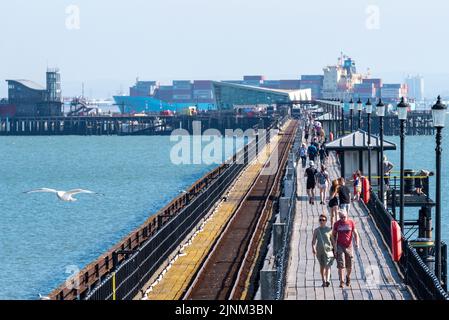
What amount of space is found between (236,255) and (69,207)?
4813 cm

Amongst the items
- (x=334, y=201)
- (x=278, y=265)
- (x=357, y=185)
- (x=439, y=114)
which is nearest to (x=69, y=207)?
(x=357, y=185)

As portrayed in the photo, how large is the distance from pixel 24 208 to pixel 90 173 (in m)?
40.7

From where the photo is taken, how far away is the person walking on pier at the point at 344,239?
17109 millimetres

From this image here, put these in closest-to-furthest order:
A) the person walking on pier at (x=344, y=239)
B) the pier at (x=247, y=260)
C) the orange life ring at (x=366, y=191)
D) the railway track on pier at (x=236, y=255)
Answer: the person walking on pier at (x=344, y=239), the pier at (x=247, y=260), the railway track on pier at (x=236, y=255), the orange life ring at (x=366, y=191)

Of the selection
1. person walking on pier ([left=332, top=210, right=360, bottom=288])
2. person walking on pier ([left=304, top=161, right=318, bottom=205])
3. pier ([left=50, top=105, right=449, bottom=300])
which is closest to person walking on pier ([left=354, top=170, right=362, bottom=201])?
pier ([left=50, top=105, right=449, bottom=300])

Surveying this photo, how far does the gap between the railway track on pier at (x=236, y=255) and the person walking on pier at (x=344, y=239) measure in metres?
6.31

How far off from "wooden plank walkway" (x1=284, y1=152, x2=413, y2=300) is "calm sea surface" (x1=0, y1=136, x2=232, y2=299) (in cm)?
1502

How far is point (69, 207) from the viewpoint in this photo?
254 feet

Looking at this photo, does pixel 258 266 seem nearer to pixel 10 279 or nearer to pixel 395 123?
pixel 10 279

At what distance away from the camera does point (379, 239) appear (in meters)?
23.4

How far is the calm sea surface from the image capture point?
4491cm
